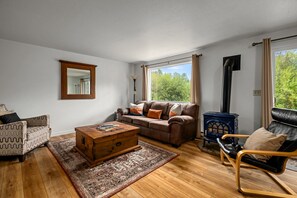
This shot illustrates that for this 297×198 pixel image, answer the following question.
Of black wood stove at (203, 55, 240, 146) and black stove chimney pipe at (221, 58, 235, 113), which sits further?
black stove chimney pipe at (221, 58, 235, 113)

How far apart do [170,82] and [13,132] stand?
3.91 metres

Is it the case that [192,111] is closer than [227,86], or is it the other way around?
[227,86]

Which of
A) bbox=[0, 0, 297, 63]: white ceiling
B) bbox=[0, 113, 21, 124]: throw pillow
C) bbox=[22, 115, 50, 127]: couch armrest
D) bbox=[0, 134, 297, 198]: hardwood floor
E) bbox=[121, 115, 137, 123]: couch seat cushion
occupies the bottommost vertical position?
bbox=[0, 134, 297, 198]: hardwood floor

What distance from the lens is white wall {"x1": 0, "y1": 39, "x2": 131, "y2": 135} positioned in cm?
305

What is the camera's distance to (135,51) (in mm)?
3814

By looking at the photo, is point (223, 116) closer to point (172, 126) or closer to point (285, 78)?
point (172, 126)

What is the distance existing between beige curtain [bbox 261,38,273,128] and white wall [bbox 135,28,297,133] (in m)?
0.16

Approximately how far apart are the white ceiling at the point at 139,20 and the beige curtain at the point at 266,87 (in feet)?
1.20

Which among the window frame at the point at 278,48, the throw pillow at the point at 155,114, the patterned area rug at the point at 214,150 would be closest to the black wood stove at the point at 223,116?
the patterned area rug at the point at 214,150

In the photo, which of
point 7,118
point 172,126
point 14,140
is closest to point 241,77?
point 172,126

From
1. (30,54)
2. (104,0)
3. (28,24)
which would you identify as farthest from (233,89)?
(30,54)

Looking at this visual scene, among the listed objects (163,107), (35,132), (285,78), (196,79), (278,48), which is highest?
(278,48)

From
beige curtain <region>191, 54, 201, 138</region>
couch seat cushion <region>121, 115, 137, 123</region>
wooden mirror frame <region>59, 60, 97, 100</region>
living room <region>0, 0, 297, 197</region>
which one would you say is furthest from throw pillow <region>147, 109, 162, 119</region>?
wooden mirror frame <region>59, 60, 97, 100</region>

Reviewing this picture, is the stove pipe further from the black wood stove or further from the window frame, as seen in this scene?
the window frame
